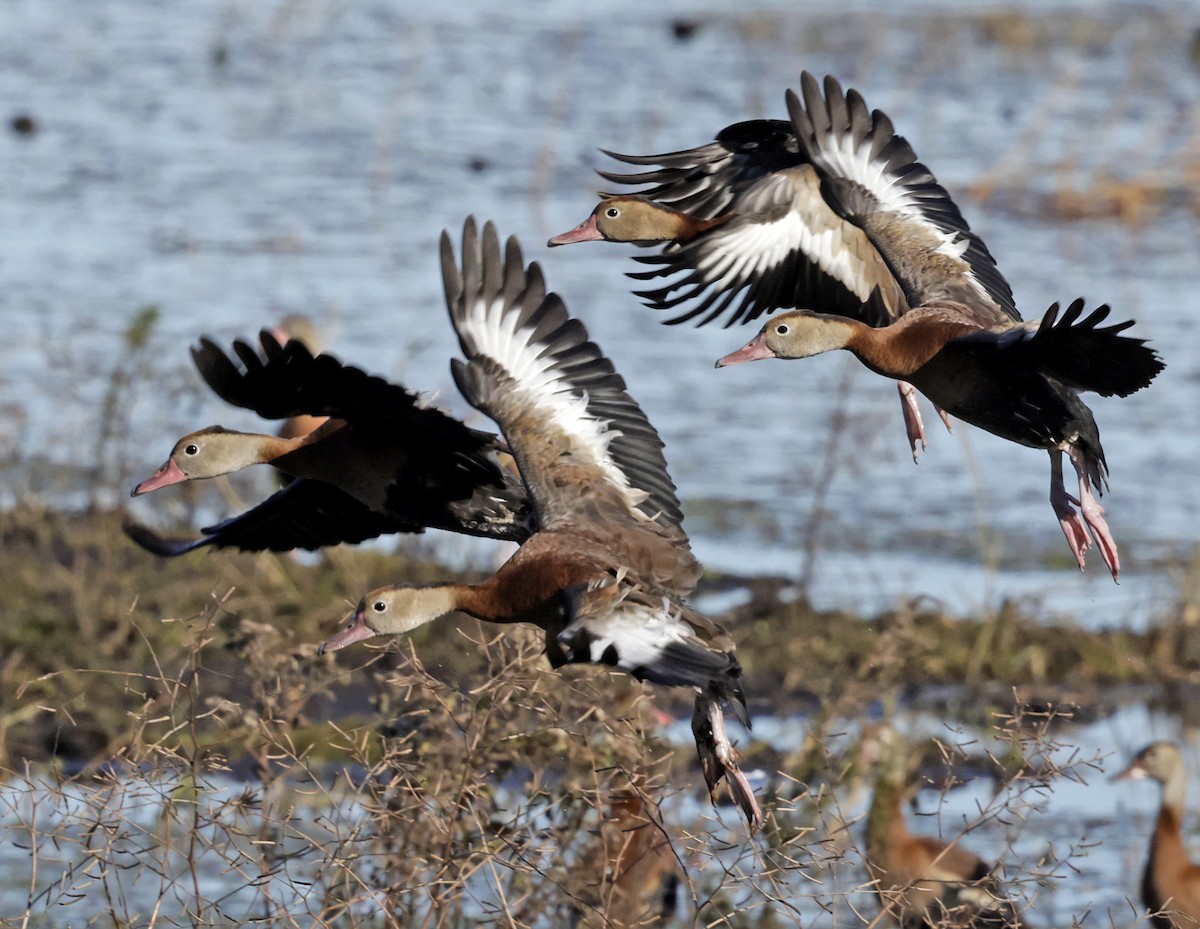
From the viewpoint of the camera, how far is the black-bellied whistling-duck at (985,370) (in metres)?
5.71

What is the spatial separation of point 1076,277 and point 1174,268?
1036 mm

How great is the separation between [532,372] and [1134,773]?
3.53 meters

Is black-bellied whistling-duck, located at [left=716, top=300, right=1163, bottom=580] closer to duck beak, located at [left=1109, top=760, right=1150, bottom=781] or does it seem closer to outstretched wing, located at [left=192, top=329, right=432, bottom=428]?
outstretched wing, located at [left=192, top=329, right=432, bottom=428]

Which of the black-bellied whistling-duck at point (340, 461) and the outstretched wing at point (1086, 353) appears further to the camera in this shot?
the black-bellied whistling-duck at point (340, 461)

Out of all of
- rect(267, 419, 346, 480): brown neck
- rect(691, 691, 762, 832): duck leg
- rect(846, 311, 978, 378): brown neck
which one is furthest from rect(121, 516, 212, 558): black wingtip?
rect(846, 311, 978, 378): brown neck

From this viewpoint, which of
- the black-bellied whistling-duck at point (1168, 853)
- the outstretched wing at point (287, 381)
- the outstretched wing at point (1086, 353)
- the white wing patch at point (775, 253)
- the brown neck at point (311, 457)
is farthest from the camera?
the black-bellied whistling-duck at point (1168, 853)

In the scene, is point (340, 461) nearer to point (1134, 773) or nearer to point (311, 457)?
point (311, 457)

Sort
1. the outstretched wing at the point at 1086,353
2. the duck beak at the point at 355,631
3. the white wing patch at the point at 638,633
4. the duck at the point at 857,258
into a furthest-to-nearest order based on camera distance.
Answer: the duck at the point at 857,258 → the duck beak at the point at 355,631 → the outstretched wing at the point at 1086,353 → the white wing patch at the point at 638,633

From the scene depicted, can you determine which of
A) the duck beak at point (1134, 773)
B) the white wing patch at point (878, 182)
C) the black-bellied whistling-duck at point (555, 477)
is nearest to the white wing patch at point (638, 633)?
the black-bellied whistling-duck at point (555, 477)

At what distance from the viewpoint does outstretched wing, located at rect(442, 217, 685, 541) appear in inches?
225

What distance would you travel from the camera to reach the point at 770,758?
8305 millimetres

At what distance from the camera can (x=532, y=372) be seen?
5766mm

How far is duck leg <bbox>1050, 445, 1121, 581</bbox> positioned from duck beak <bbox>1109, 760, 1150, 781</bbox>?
7.23ft

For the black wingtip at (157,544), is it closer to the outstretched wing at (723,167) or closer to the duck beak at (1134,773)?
the outstretched wing at (723,167)
